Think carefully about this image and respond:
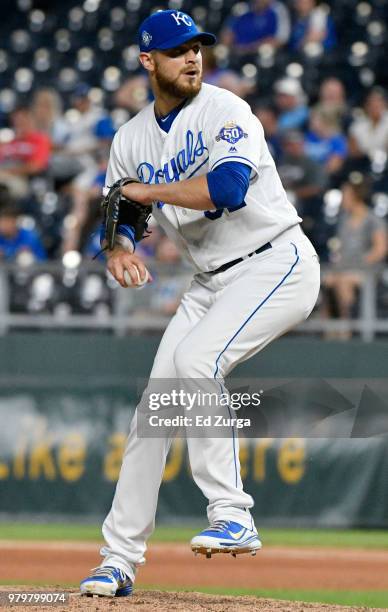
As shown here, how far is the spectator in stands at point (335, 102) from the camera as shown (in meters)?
10.6

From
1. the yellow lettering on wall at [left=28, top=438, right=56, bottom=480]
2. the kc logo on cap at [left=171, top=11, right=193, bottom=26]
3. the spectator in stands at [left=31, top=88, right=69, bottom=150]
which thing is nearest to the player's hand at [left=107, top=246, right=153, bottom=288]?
the kc logo on cap at [left=171, top=11, right=193, bottom=26]

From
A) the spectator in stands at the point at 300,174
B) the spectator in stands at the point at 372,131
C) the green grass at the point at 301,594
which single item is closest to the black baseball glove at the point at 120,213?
the green grass at the point at 301,594

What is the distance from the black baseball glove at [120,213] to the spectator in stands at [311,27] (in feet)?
24.2

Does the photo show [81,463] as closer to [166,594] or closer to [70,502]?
[70,502]

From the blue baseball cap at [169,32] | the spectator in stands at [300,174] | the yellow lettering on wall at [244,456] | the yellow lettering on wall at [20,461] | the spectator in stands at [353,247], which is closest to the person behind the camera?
the blue baseball cap at [169,32]

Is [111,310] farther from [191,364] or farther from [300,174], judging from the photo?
[191,364]

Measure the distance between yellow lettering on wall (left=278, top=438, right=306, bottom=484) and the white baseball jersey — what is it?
14.9ft

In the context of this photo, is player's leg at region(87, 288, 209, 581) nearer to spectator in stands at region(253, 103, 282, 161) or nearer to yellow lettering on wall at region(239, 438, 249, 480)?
yellow lettering on wall at region(239, 438, 249, 480)

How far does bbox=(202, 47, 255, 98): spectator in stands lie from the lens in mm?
10531

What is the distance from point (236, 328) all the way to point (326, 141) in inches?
245

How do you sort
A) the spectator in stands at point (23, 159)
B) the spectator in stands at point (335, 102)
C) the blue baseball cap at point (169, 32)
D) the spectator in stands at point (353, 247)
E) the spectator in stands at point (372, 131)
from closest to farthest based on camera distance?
the blue baseball cap at point (169, 32) < the spectator in stands at point (353, 247) < the spectator in stands at point (372, 131) < the spectator in stands at point (335, 102) < the spectator in stands at point (23, 159)

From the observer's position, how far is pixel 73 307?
29.2 ft

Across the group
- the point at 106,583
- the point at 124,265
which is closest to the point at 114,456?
Answer: the point at 106,583

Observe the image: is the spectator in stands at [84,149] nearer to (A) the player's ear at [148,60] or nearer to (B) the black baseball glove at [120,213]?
(B) the black baseball glove at [120,213]
